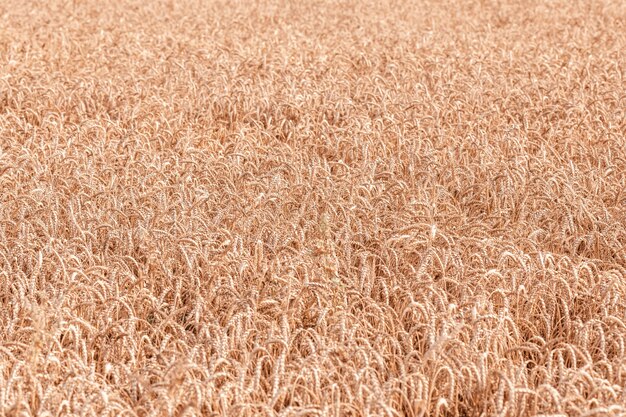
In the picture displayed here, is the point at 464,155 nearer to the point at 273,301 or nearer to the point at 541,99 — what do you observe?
the point at 541,99

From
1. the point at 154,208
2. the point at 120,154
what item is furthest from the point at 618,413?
the point at 120,154

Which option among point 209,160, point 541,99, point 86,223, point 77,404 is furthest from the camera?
point 541,99

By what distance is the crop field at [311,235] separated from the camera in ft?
11.2

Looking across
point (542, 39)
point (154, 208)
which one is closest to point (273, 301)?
point (154, 208)

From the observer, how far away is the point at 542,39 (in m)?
12.1

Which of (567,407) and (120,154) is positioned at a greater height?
(567,407)

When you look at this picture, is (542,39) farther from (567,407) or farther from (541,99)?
(567,407)

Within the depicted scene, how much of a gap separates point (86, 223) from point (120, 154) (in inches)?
55.9

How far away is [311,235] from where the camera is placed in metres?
4.89

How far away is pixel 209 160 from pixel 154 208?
35.8 inches

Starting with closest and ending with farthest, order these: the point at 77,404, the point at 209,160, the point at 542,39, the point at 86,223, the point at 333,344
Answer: the point at 77,404, the point at 333,344, the point at 86,223, the point at 209,160, the point at 542,39

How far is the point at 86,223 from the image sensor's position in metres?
4.99

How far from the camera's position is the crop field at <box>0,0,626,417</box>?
340cm

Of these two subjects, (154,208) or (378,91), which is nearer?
(154,208)
